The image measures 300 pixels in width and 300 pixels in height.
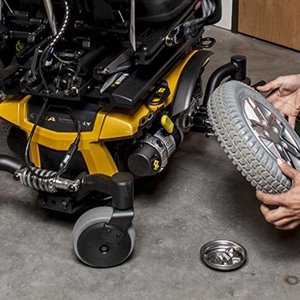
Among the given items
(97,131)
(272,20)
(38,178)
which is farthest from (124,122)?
(272,20)

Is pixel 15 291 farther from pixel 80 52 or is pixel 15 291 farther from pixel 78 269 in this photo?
pixel 80 52

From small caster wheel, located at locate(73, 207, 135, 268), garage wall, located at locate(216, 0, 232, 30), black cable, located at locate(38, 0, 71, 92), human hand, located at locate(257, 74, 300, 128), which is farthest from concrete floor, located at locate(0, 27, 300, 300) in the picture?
garage wall, located at locate(216, 0, 232, 30)

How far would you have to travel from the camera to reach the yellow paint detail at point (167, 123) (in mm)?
1838

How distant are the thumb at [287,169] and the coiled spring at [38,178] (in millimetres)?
599

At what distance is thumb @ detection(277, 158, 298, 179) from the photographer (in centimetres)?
159

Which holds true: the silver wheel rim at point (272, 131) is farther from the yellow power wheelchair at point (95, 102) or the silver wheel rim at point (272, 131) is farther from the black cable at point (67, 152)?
the black cable at point (67, 152)

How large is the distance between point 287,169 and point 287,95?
1.65 ft

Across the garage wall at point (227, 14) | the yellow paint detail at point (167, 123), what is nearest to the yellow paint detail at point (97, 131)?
the yellow paint detail at point (167, 123)

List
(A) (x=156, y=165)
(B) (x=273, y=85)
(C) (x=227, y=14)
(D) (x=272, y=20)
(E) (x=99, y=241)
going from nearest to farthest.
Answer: (E) (x=99, y=241)
(A) (x=156, y=165)
(B) (x=273, y=85)
(D) (x=272, y=20)
(C) (x=227, y=14)

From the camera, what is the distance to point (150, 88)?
179 cm

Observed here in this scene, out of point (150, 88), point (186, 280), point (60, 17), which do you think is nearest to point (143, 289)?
point (186, 280)

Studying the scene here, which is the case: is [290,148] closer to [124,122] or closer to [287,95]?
[287,95]

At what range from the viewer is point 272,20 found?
332 cm

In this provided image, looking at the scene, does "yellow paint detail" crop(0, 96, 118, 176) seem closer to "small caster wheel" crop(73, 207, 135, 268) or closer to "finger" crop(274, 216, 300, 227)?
"small caster wheel" crop(73, 207, 135, 268)
